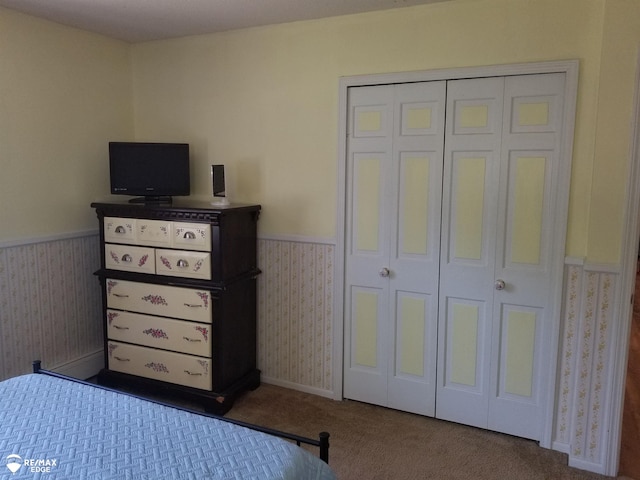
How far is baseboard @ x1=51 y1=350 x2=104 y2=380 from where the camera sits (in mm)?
3297

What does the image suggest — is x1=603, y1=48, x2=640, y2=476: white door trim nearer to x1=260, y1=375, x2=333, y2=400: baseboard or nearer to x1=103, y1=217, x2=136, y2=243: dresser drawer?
x1=260, y1=375, x2=333, y2=400: baseboard

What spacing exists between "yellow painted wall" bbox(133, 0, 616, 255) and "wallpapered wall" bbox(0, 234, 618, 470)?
26 centimetres

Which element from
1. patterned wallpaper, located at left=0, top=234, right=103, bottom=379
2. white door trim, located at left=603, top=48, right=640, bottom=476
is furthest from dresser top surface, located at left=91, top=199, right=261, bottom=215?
white door trim, located at left=603, top=48, right=640, bottom=476

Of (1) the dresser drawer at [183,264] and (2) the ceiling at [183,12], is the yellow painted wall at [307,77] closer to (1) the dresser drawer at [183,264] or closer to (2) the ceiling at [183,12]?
(2) the ceiling at [183,12]

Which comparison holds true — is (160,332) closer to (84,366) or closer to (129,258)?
(129,258)

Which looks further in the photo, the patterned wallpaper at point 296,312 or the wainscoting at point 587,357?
the patterned wallpaper at point 296,312

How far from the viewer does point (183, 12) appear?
284cm

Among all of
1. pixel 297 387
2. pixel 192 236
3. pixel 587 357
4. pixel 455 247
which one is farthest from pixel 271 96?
pixel 587 357

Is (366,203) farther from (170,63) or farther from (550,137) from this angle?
(170,63)

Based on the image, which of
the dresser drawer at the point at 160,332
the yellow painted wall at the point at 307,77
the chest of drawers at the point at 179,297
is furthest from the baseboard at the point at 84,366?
the yellow painted wall at the point at 307,77

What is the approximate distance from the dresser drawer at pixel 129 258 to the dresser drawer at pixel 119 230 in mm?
41

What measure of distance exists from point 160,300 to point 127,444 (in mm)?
1583

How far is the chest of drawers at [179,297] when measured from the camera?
2.92m

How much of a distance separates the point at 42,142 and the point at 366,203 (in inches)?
80.3
